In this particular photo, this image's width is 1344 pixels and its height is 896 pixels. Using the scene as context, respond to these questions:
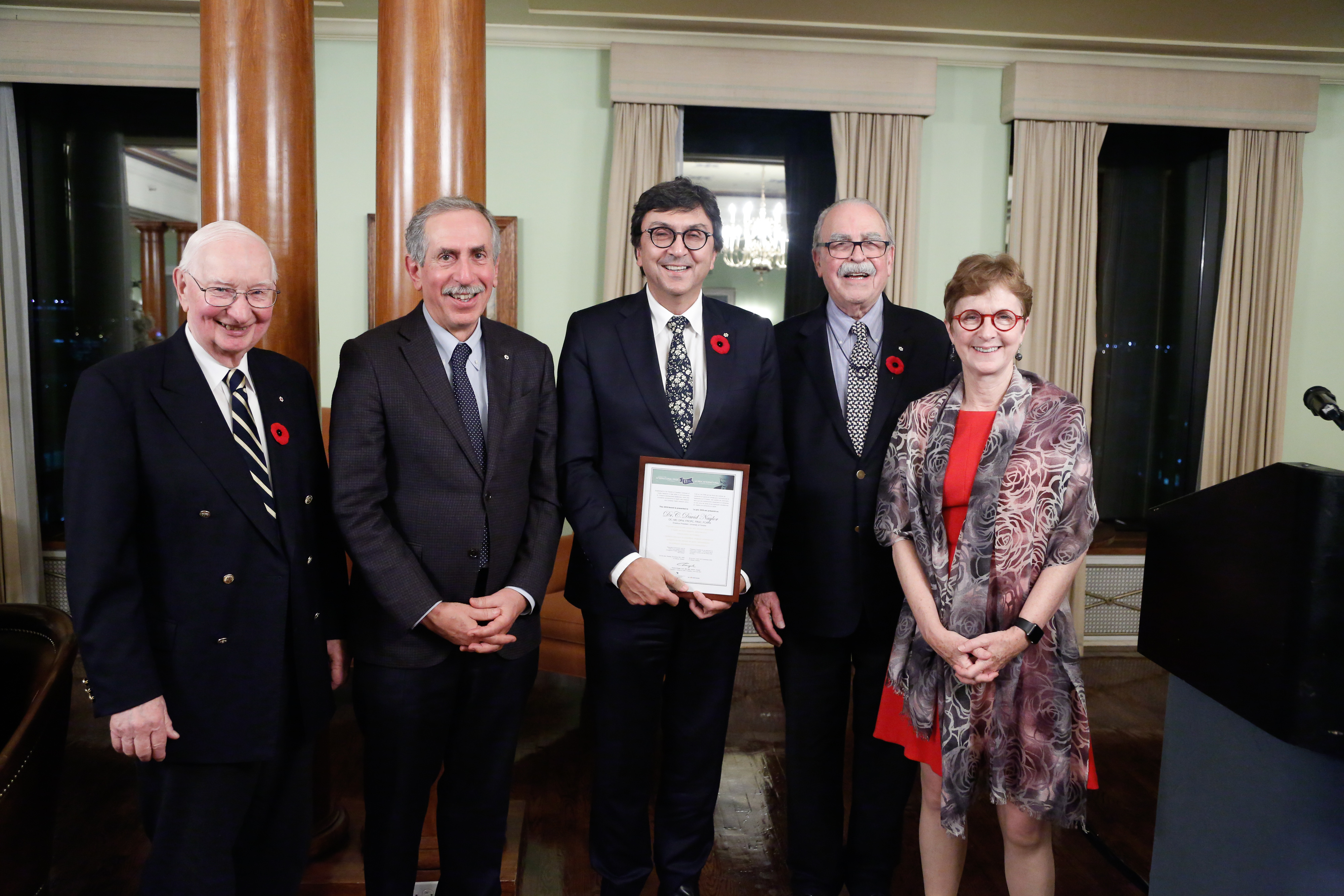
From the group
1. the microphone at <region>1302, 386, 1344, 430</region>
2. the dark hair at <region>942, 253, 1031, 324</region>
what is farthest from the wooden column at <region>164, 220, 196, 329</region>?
the microphone at <region>1302, 386, 1344, 430</region>

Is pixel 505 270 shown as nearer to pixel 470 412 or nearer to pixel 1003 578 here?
pixel 470 412

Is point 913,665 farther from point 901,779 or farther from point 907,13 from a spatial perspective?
point 907,13

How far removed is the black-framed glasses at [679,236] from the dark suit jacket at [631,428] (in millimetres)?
178

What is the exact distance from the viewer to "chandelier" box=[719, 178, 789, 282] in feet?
16.1

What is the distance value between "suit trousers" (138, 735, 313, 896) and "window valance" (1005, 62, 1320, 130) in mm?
4773

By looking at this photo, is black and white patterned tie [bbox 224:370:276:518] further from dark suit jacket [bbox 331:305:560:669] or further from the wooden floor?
the wooden floor

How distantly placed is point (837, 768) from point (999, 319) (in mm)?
1241

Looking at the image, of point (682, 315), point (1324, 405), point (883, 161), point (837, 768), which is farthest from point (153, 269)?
point (1324, 405)

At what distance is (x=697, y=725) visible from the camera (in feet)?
6.87

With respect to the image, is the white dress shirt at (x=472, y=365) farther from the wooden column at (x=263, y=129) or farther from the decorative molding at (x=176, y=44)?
the decorative molding at (x=176, y=44)

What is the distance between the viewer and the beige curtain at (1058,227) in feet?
15.2

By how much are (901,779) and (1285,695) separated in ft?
3.59

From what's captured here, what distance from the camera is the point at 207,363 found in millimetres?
1619

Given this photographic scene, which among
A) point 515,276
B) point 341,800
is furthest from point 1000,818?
point 515,276
